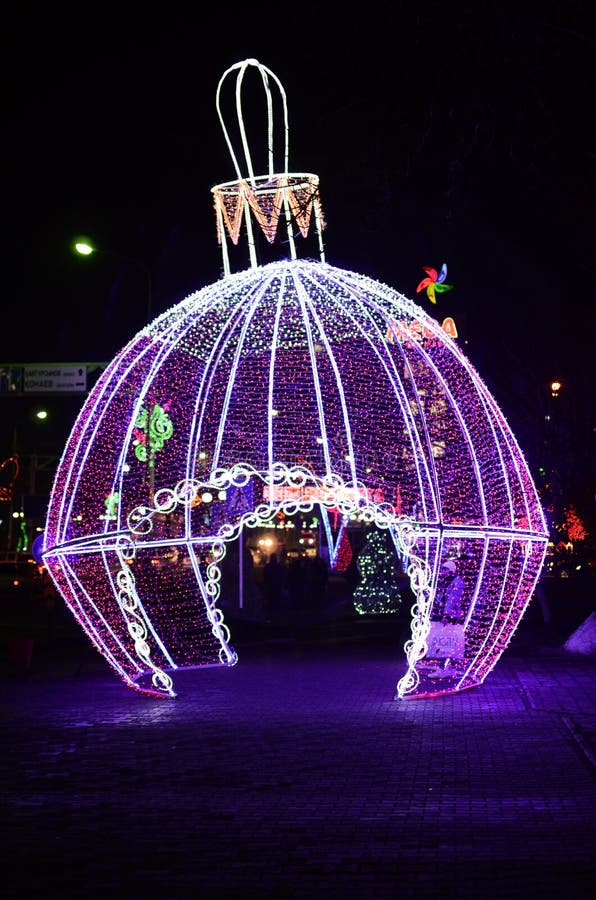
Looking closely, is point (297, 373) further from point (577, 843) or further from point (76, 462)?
point (577, 843)

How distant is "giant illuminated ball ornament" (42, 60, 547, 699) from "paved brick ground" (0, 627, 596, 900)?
108cm

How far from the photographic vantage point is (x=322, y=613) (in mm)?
27750

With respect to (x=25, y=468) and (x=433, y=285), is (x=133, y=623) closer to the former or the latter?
(x=433, y=285)

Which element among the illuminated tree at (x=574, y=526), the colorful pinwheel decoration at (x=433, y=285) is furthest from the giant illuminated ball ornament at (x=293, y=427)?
the illuminated tree at (x=574, y=526)

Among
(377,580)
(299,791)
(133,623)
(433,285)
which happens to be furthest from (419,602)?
(377,580)

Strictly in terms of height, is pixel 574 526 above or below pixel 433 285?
A: below

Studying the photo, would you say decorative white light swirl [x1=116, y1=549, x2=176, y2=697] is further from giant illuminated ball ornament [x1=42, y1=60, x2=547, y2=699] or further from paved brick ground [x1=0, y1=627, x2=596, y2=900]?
paved brick ground [x1=0, y1=627, x2=596, y2=900]

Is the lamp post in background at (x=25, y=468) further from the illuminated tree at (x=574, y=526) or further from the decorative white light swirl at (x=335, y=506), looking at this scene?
the decorative white light swirl at (x=335, y=506)

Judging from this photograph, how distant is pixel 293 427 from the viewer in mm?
13328

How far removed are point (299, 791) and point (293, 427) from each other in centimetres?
597

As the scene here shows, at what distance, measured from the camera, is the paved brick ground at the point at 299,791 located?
229 inches

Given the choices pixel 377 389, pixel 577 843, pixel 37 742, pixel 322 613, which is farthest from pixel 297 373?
pixel 322 613

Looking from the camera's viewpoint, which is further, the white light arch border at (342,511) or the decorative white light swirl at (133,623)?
the decorative white light swirl at (133,623)

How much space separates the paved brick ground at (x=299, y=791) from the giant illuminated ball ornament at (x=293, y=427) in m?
1.08
